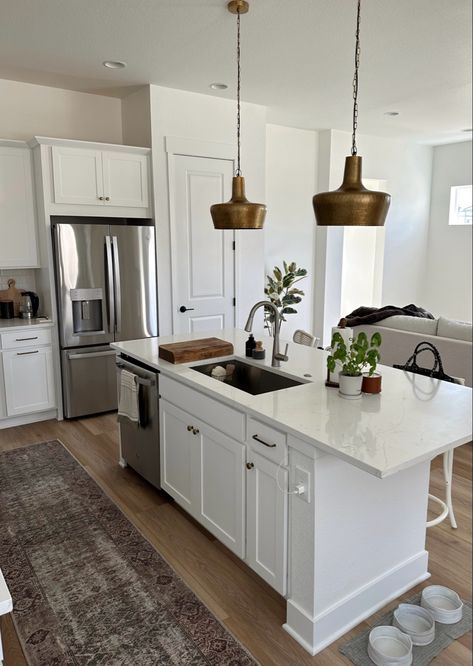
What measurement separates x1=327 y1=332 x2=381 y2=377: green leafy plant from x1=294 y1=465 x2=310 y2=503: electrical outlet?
52 centimetres

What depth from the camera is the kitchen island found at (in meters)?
1.86

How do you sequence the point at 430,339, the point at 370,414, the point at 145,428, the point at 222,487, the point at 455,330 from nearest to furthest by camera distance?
the point at 370,414 < the point at 222,487 < the point at 145,428 < the point at 455,330 < the point at 430,339

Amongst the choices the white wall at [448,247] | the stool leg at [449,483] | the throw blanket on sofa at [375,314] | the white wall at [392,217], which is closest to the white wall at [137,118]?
the throw blanket on sofa at [375,314]

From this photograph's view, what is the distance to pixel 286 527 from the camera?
204 cm

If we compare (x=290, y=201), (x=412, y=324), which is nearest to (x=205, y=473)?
(x=412, y=324)

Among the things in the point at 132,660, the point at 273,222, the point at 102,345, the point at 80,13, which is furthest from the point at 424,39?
the point at 132,660

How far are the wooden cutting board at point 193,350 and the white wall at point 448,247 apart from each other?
550 centimetres

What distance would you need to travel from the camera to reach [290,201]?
6410 mm

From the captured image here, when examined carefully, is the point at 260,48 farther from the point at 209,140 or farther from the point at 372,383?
the point at 372,383

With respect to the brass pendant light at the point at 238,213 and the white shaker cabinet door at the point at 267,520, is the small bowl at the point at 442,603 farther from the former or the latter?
the brass pendant light at the point at 238,213

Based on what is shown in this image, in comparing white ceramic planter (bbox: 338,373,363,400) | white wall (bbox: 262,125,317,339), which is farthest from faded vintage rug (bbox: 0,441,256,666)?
white wall (bbox: 262,125,317,339)

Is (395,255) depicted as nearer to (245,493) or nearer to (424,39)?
(424,39)

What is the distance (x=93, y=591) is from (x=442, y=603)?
1532mm

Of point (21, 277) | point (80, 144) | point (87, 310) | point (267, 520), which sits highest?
point (80, 144)
